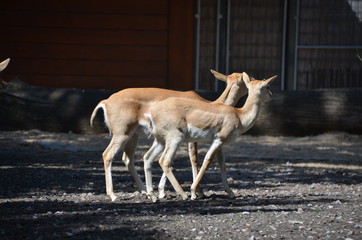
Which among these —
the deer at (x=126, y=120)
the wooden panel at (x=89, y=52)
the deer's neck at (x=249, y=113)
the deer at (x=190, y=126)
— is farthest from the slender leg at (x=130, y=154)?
the wooden panel at (x=89, y=52)

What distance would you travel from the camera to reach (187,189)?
29.7ft

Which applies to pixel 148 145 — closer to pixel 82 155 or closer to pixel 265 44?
pixel 82 155

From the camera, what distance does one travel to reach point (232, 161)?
1159 centimetres

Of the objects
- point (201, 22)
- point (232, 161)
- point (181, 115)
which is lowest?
point (232, 161)

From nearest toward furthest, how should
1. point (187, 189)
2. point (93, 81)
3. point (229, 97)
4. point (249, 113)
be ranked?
point (249, 113) < point (187, 189) < point (229, 97) < point (93, 81)

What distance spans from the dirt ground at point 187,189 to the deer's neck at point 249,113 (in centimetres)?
92

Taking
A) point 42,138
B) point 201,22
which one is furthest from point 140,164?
point 201,22

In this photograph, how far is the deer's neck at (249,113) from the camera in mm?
8180

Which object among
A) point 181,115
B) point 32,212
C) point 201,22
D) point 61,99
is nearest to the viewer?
point 32,212

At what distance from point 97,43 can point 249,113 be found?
27.0ft

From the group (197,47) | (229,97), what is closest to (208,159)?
(229,97)

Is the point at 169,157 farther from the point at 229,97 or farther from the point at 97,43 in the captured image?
the point at 97,43

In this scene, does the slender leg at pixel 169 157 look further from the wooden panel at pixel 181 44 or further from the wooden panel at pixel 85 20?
the wooden panel at pixel 85 20

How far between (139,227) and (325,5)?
10.9m
